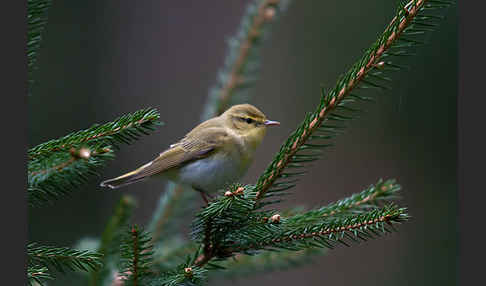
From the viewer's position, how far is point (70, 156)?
1.09 metres

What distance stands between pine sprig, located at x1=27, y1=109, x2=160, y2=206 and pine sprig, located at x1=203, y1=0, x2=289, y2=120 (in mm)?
1133

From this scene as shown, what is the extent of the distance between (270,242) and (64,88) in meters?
3.35

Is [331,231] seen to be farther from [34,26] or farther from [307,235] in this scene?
[34,26]

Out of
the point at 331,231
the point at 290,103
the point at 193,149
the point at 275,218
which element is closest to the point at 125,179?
the point at 193,149

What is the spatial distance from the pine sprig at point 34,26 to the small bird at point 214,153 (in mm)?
1042

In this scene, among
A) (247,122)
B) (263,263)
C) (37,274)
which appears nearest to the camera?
(37,274)

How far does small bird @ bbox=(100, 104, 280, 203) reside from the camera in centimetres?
225

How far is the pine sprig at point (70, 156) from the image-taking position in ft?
3.62

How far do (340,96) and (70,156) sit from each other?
747 mm

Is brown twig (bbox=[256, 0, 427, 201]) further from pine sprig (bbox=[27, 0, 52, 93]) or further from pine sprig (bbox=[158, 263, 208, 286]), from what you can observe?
pine sprig (bbox=[27, 0, 52, 93])

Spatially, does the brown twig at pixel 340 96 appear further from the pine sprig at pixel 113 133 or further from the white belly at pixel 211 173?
the white belly at pixel 211 173

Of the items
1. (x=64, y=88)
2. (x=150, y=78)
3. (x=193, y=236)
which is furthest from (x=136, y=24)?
(x=193, y=236)

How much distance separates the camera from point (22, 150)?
930 millimetres

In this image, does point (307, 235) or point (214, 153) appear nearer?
point (307, 235)
